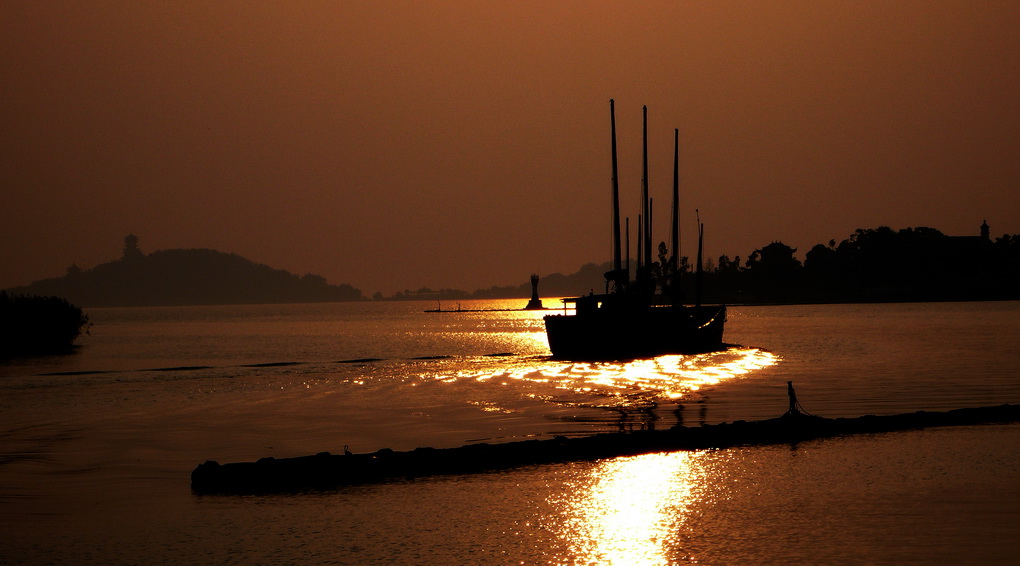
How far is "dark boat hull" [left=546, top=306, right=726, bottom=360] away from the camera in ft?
219

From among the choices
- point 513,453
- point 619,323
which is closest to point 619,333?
point 619,323

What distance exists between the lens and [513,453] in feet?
82.0

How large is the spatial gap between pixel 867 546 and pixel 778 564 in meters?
1.96

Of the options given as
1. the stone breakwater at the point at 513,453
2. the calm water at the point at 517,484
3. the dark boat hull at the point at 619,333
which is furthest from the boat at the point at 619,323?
the stone breakwater at the point at 513,453

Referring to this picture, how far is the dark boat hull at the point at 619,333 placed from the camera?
66.9 metres

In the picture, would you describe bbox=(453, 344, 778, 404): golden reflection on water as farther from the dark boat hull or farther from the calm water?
the dark boat hull

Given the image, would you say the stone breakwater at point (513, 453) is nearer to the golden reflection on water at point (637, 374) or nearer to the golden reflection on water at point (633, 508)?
the golden reflection on water at point (633, 508)

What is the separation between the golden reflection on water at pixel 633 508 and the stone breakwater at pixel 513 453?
100cm

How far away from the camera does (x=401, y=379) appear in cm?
5741

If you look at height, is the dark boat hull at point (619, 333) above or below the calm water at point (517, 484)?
above

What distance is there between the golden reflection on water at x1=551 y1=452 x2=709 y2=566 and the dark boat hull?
135ft

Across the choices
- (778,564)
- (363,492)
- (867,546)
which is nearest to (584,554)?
(778,564)

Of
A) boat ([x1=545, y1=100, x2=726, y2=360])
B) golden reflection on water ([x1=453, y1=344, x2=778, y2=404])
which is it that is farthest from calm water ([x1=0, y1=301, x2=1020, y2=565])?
boat ([x1=545, y1=100, x2=726, y2=360])

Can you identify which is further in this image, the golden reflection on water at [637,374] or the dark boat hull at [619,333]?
the dark boat hull at [619,333]
